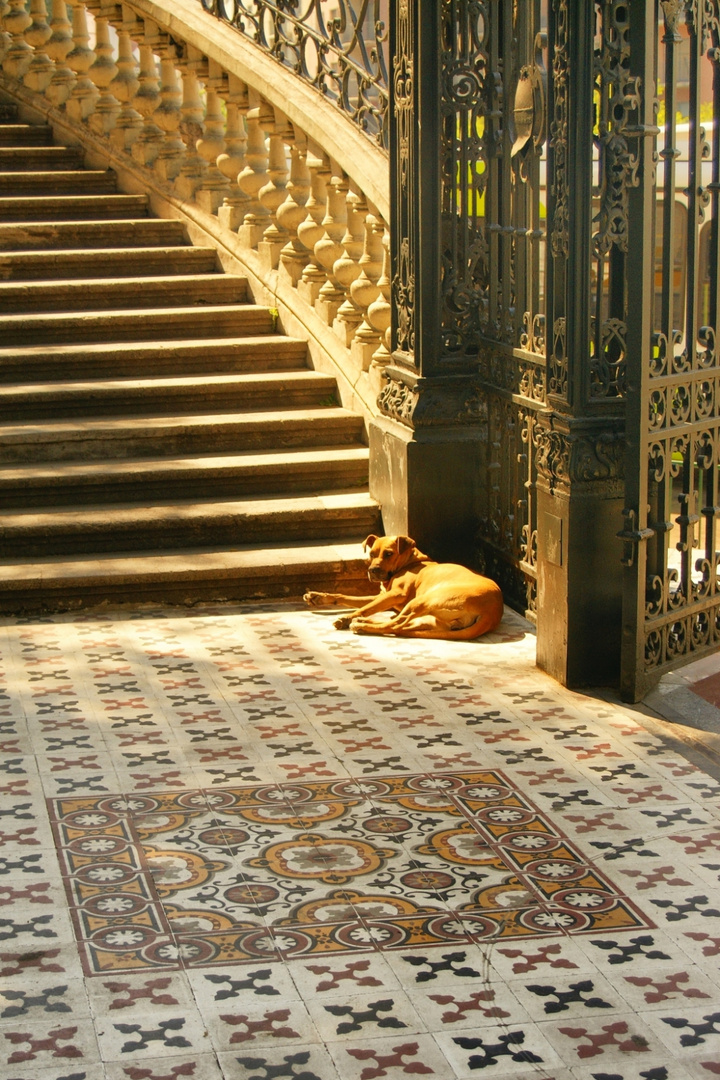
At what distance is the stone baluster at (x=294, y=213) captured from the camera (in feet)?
29.0

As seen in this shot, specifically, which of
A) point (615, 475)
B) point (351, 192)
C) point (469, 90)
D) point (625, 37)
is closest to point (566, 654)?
point (615, 475)

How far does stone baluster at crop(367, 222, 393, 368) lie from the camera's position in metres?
7.99

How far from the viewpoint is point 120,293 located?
923cm

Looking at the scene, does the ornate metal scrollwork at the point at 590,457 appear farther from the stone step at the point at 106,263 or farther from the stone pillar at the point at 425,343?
the stone step at the point at 106,263

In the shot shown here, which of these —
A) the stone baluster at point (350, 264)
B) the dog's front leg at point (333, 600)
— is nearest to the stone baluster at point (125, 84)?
the stone baluster at point (350, 264)

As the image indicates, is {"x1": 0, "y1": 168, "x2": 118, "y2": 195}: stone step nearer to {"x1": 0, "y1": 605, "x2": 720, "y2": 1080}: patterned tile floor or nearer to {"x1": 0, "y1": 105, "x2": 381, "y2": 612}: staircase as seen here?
{"x1": 0, "y1": 105, "x2": 381, "y2": 612}: staircase

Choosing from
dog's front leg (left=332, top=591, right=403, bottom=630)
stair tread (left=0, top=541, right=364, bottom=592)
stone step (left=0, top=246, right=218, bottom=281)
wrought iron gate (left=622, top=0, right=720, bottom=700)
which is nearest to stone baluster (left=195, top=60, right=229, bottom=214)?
stone step (left=0, top=246, right=218, bottom=281)

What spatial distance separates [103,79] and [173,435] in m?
3.53

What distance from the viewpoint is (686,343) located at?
600cm

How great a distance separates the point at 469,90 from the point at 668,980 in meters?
4.52

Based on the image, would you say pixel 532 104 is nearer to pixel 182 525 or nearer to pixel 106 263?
pixel 182 525

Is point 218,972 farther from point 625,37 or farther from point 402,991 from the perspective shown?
point 625,37

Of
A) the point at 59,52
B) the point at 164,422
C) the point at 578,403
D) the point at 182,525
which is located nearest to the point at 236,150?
the point at 59,52

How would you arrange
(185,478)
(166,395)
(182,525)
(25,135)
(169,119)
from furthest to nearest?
(25,135), (169,119), (166,395), (185,478), (182,525)
